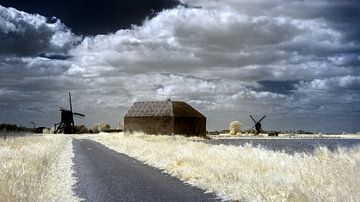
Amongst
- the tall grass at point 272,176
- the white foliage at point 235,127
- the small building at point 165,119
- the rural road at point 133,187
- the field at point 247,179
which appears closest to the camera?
the field at point 247,179

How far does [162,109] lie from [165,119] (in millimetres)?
2618

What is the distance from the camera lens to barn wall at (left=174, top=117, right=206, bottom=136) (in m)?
91.7

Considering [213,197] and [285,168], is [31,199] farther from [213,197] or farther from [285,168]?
[285,168]

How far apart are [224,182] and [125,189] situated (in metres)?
3.33

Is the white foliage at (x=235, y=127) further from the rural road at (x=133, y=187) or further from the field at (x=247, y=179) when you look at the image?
the rural road at (x=133, y=187)

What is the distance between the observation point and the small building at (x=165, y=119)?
300 feet

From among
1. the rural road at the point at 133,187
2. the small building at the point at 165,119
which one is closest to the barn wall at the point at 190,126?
the small building at the point at 165,119

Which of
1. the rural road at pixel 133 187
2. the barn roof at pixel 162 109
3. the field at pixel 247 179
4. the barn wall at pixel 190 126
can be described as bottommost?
the rural road at pixel 133 187

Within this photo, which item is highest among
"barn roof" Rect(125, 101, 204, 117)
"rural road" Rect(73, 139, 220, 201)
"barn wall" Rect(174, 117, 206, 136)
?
"barn roof" Rect(125, 101, 204, 117)

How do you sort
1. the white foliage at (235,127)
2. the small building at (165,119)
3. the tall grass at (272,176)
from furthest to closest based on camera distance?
1. the white foliage at (235,127)
2. the small building at (165,119)
3. the tall grass at (272,176)

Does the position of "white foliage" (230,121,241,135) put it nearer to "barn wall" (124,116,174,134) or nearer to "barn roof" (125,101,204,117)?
"barn roof" (125,101,204,117)

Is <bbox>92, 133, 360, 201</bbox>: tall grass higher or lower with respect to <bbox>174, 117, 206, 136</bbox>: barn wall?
lower

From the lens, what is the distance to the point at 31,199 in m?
11.9

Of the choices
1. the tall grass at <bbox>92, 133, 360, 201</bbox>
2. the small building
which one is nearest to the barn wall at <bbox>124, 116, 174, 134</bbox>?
the small building
